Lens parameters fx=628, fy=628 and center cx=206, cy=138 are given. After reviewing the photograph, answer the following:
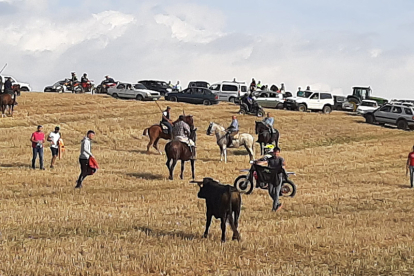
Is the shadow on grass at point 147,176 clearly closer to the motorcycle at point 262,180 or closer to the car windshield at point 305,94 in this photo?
the motorcycle at point 262,180

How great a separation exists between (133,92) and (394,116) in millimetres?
20556

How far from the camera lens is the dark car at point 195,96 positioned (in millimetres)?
48062

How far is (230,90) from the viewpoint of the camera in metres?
51.5

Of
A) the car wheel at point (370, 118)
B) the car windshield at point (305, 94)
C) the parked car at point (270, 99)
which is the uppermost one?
the car windshield at point (305, 94)

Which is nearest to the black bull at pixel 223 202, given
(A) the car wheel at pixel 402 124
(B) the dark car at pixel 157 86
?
(A) the car wheel at pixel 402 124

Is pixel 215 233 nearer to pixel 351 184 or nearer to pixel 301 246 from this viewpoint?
pixel 301 246

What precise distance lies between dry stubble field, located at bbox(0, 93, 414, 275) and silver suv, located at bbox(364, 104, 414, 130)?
452cm

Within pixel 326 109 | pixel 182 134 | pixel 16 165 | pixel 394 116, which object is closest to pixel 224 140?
pixel 182 134

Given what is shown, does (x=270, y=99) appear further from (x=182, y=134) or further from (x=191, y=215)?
(x=191, y=215)

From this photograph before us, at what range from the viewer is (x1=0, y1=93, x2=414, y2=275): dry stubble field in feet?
33.8

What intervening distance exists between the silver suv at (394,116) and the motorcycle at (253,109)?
7.37m

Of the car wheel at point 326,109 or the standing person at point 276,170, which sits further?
the car wheel at point 326,109

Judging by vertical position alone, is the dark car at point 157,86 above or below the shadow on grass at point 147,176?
above

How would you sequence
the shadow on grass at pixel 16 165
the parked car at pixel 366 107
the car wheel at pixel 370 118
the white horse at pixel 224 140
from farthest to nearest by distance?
the parked car at pixel 366 107 → the car wheel at pixel 370 118 → the white horse at pixel 224 140 → the shadow on grass at pixel 16 165
